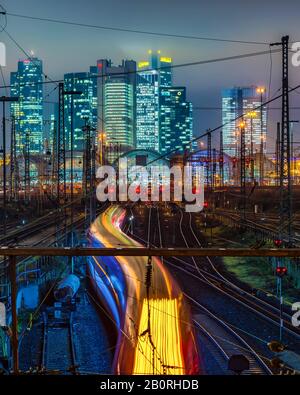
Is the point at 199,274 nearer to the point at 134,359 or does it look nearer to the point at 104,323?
the point at 104,323

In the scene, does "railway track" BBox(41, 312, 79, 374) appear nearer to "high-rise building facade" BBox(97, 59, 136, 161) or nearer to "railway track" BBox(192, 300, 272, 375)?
"railway track" BBox(192, 300, 272, 375)

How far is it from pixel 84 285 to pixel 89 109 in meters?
150

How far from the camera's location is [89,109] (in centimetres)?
16212

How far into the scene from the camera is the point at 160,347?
615 cm

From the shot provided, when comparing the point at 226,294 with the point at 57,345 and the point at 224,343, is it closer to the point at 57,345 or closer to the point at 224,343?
the point at 224,343

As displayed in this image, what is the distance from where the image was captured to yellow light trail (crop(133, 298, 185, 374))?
585 cm

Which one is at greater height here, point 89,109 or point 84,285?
point 89,109

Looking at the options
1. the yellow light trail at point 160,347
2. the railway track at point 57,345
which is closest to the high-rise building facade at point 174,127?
the railway track at point 57,345

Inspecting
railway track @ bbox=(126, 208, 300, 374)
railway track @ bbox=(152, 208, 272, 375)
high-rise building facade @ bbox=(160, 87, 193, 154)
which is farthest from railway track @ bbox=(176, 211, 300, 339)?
high-rise building facade @ bbox=(160, 87, 193, 154)

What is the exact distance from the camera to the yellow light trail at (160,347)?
585 cm

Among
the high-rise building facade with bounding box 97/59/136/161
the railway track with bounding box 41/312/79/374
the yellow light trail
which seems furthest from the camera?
the high-rise building facade with bounding box 97/59/136/161
